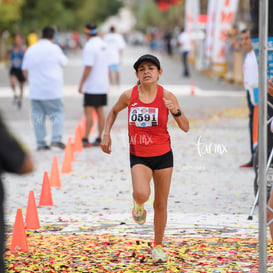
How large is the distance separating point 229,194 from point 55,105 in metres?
4.24

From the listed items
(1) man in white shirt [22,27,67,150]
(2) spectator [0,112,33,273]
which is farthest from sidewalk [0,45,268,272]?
(2) spectator [0,112,33,273]

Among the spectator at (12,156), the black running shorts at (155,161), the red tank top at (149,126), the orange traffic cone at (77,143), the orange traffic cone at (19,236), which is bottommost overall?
the orange traffic cone at (77,143)

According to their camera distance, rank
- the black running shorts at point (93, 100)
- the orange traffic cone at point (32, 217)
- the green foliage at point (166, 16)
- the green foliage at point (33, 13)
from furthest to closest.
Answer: the green foliage at point (166, 16) → the green foliage at point (33, 13) → the black running shorts at point (93, 100) → the orange traffic cone at point (32, 217)

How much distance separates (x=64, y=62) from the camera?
11.7 metres

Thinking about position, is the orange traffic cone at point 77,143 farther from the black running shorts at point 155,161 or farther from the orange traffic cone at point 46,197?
the black running shorts at point 155,161

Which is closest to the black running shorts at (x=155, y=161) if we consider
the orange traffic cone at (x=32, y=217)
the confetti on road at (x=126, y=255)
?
the confetti on road at (x=126, y=255)

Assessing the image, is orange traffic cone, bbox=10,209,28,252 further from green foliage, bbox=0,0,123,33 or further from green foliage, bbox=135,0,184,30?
green foliage, bbox=135,0,184,30

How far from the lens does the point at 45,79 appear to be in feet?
38.1

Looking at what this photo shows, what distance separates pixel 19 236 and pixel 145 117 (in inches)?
57.1

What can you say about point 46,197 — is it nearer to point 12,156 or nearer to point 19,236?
point 19,236

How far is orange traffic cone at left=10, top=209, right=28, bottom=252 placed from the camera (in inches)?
234

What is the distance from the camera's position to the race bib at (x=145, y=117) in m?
5.56

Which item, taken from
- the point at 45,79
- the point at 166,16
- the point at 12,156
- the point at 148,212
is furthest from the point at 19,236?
the point at 166,16

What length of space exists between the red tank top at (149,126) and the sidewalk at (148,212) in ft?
2.90
